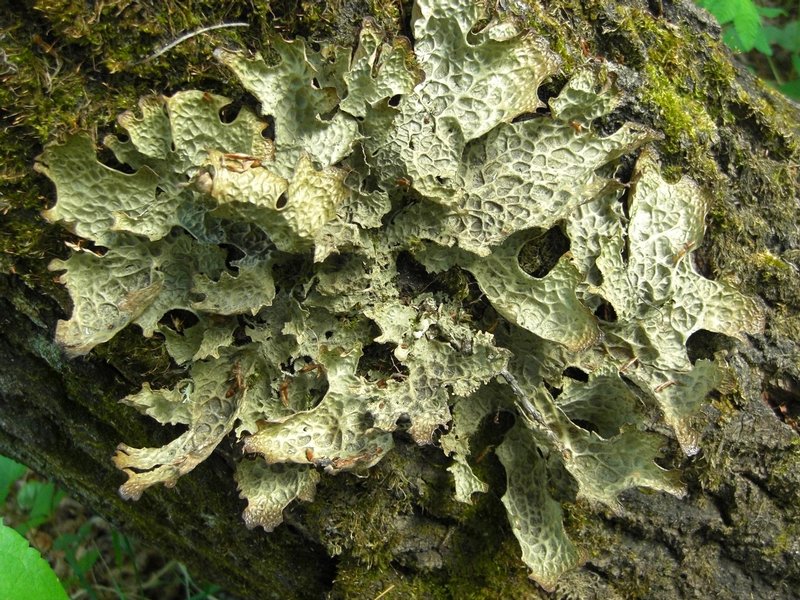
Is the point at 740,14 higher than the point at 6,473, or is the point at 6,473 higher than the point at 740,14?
the point at 740,14

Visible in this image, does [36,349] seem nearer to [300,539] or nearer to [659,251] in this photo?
[300,539]

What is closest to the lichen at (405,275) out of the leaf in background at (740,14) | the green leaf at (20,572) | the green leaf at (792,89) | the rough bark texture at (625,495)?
the rough bark texture at (625,495)

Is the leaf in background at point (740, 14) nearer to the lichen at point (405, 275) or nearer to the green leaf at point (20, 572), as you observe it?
the lichen at point (405, 275)

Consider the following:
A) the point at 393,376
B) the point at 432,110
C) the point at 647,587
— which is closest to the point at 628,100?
the point at 432,110

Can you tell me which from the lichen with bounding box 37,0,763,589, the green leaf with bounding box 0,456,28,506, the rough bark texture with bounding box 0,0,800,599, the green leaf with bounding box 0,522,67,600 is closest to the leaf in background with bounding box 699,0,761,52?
the rough bark texture with bounding box 0,0,800,599

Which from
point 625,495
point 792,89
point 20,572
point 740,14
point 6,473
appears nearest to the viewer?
point 20,572

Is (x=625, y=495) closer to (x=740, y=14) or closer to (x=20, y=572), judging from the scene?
(x=20, y=572)

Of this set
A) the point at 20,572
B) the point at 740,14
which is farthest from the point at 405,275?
the point at 740,14
